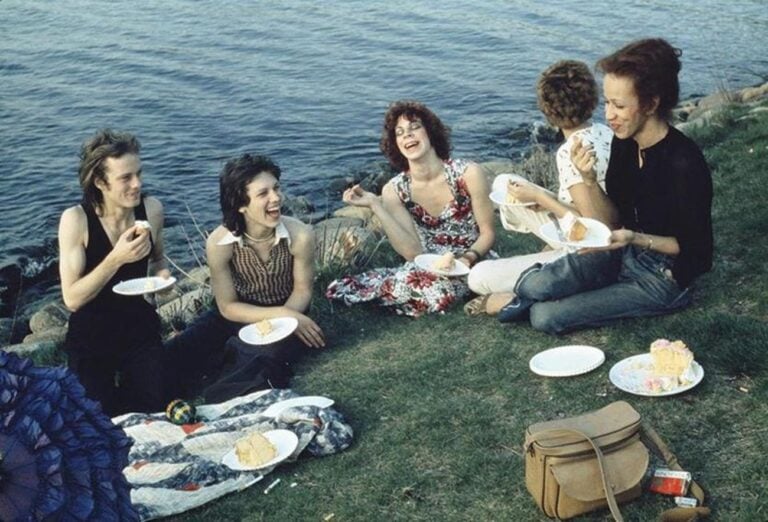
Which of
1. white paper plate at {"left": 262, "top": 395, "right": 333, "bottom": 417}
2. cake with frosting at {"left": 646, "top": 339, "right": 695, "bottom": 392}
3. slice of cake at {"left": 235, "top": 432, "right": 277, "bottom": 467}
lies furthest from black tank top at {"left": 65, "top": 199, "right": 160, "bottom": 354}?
cake with frosting at {"left": 646, "top": 339, "right": 695, "bottom": 392}

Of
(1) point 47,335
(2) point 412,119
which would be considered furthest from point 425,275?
(1) point 47,335

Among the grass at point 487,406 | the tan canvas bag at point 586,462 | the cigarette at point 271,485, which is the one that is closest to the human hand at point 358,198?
the grass at point 487,406

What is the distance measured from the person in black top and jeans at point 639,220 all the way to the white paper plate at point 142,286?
240 cm

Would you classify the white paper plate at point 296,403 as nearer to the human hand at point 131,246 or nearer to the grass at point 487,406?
the grass at point 487,406

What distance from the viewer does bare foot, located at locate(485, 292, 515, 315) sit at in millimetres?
7085

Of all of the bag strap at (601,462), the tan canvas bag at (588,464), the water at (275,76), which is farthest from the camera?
the water at (275,76)

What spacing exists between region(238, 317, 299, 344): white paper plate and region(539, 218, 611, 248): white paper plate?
6.00 ft

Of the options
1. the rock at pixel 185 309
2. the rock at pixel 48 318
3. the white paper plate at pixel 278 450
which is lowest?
the rock at pixel 48 318

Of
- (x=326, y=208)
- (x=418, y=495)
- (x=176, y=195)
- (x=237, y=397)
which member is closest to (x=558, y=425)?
(x=418, y=495)

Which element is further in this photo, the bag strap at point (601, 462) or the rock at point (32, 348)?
the rock at point (32, 348)

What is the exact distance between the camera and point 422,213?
7.87 metres

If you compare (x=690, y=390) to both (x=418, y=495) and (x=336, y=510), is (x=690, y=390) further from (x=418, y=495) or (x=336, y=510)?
(x=336, y=510)

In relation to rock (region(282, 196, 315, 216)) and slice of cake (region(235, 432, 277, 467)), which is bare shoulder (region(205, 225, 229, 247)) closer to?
slice of cake (region(235, 432, 277, 467))

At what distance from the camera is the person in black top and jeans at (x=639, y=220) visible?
6.07 metres
